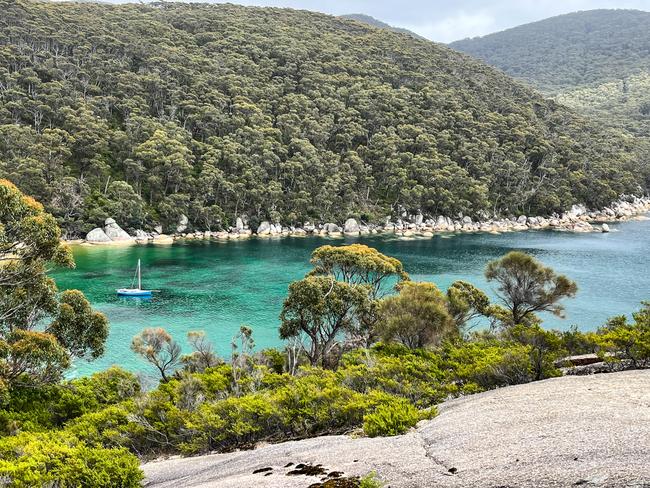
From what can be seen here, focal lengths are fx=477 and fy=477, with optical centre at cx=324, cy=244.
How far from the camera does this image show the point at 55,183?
75.4 metres

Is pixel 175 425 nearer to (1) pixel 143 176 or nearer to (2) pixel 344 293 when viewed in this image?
(2) pixel 344 293

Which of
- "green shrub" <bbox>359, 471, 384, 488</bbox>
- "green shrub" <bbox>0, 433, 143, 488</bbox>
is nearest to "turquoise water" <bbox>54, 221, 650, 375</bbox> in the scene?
"green shrub" <bbox>0, 433, 143, 488</bbox>

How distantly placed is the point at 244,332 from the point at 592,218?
113 meters

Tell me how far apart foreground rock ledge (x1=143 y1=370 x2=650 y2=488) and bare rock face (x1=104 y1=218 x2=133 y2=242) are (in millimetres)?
70694

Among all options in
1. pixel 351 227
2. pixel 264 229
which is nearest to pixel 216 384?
pixel 264 229

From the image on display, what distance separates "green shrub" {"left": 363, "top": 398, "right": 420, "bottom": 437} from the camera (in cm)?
1117

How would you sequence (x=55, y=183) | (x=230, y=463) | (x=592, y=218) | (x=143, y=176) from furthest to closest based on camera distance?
1. (x=592, y=218)
2. (x=143, y=176)
3. (x=55, y=183)
4. (x=230, y=463)

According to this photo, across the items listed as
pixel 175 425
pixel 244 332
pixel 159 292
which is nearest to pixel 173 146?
pixel 159 292

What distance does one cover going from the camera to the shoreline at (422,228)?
277 feet

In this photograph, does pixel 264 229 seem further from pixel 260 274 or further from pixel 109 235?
pixel 260 274

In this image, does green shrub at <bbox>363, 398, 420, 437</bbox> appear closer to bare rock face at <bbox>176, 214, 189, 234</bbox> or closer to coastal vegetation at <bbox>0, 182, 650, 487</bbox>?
coastal vegetation at <bbox>0, 182, 650, 487</bbox>

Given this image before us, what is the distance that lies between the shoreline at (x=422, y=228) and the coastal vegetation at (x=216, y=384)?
5903 centimetres

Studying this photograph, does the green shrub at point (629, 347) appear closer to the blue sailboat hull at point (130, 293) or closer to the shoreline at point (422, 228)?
the blue sailboat hull at point (130, 293)

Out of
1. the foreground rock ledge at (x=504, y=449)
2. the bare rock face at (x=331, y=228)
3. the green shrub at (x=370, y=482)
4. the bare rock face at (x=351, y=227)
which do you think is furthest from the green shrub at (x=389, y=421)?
the bare rock face at (x=351, y=227)
